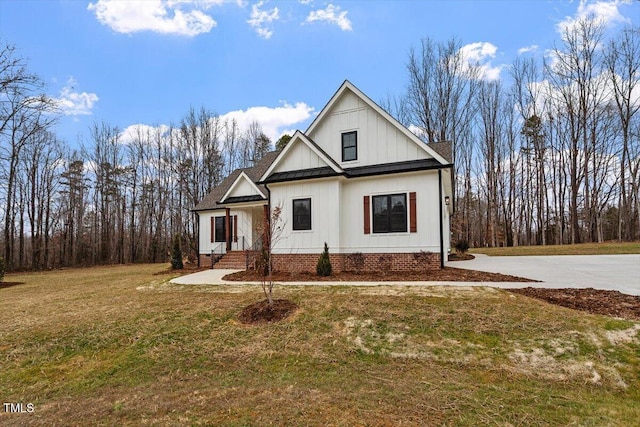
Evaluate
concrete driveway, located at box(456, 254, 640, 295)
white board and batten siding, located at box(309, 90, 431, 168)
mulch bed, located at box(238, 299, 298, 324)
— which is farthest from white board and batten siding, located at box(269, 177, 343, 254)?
concrete driveway, located at box(456, 254, 640, 295)

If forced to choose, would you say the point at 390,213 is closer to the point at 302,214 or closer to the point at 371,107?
the point at 302,214

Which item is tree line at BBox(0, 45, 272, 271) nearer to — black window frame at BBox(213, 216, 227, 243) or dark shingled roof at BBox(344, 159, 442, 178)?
black window frame at BBox(213, 216, 227, 243)

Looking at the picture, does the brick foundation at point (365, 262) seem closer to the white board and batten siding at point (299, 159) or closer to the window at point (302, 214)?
the window at point (302, 214)

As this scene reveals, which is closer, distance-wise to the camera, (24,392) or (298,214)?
(24,392)

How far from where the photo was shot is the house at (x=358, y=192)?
12.6 meters

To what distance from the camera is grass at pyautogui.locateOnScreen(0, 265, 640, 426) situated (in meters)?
4.00

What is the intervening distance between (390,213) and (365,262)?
2156 mm

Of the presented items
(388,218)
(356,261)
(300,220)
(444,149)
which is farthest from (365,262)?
(444,149)

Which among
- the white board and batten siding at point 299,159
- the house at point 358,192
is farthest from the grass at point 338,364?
the white board and batten siding at point 299,159

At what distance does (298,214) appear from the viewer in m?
13.9

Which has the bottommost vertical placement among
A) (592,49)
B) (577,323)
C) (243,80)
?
(577,323)

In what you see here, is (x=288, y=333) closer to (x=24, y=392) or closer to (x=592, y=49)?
(x=24, y=392)

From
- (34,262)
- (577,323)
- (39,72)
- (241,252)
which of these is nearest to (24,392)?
(577,323)

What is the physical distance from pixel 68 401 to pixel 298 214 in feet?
32.4
